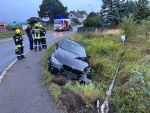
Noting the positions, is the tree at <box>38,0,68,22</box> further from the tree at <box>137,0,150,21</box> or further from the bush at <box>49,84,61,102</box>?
the bush at <box>49,84,61,102</box>

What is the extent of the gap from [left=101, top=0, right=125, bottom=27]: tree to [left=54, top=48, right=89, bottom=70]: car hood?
3752 cm

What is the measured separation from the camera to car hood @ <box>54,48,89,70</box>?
14477 mm

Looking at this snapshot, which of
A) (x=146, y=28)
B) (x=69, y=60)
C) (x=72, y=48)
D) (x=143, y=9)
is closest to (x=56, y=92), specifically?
(x=69, y=60)

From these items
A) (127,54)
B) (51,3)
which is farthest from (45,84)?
(51,3)

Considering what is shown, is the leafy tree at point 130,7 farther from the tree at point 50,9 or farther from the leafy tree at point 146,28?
the tree at point 50,9

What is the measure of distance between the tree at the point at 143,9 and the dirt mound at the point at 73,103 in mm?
43826

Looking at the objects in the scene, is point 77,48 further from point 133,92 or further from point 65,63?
point 133,92

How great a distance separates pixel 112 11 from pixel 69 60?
38.7 m

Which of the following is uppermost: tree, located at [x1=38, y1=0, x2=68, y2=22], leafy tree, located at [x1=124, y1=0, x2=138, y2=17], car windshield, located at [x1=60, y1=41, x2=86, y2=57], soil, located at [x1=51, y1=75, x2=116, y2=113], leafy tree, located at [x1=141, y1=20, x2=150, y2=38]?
car windshield, located at [x1=60, y1=41, x2=86, y2=57]

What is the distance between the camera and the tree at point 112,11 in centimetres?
5238

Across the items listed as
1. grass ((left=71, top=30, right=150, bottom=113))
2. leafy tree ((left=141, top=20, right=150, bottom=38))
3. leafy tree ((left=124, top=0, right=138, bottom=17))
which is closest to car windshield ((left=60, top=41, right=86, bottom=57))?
grass ((left=71, top=30, right=150, bottom=113))

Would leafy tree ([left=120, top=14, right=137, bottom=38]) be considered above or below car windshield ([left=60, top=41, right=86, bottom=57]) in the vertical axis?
below

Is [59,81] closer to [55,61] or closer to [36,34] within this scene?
[55,61]

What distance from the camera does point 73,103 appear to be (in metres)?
9.59
